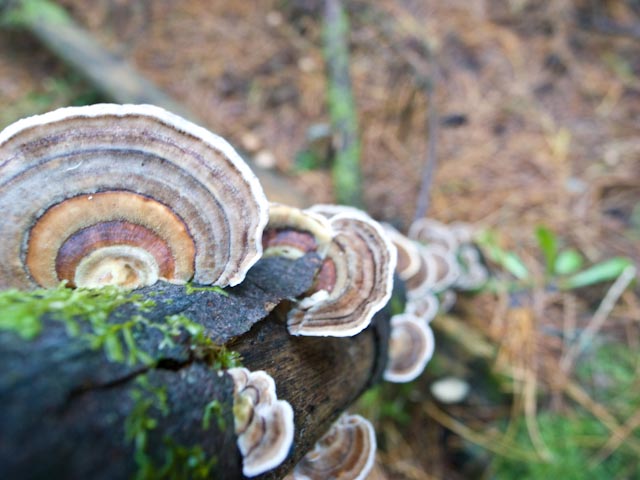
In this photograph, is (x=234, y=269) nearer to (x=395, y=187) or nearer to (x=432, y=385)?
(x=432, y=385)

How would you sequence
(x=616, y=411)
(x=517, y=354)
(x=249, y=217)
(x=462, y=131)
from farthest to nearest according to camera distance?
(x=462, y=131) → (x=517, y=354) → (x=616, y=411) → (x=249, y=217)

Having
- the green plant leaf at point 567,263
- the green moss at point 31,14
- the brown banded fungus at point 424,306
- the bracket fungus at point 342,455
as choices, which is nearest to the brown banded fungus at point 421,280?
the brown banded fungus at point 424,306

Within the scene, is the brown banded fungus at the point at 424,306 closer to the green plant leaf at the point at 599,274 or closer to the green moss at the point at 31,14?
A: the green plant leaf at the point at 599,274

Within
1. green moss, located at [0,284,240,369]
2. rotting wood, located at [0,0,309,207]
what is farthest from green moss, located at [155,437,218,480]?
rotting wood, located at [0,0,309,207]

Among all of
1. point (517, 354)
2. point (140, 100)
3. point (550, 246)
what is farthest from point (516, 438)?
point (140, 100)

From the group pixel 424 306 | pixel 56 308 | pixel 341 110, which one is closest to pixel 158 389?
pixel 56 308

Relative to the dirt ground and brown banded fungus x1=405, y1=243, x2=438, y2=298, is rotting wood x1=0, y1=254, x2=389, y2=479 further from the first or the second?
the dirt ground
